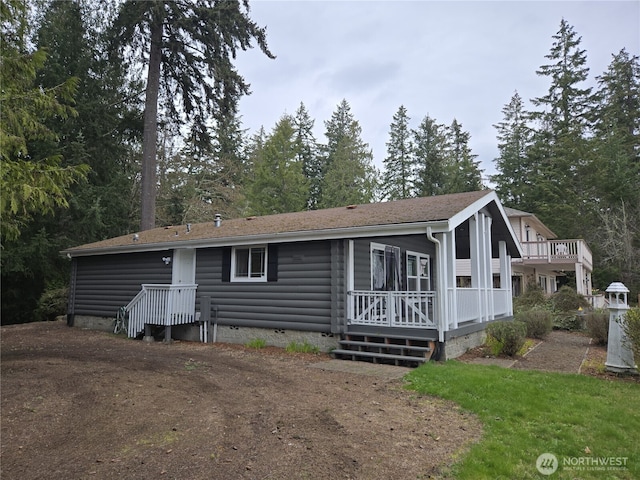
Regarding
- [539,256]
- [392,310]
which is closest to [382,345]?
[392,310]

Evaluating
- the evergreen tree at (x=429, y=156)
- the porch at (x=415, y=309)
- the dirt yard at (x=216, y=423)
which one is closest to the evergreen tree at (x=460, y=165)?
the evergreen tree at (x=429, y=156)

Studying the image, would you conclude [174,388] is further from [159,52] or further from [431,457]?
[159,52]

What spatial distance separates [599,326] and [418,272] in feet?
16.6

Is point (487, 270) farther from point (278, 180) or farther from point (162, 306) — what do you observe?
point (278, 180)

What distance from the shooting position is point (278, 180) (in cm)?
2683

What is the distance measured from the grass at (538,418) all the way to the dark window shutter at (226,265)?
5796 millimetres

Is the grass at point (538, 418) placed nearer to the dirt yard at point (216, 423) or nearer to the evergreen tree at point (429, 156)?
the dirt yard at point (216, 423)

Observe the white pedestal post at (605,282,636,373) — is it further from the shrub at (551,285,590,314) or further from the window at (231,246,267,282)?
the shrub at (551,285,590,314)

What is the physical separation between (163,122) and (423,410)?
2080 cm

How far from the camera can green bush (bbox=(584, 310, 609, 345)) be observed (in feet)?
34.4

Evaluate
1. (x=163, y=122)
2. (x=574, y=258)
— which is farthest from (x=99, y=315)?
(x=574, y=258)

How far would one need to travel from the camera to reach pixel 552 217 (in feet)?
94.0

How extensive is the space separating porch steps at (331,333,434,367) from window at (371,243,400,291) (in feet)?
7.34

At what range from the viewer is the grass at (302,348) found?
30.1 ft
